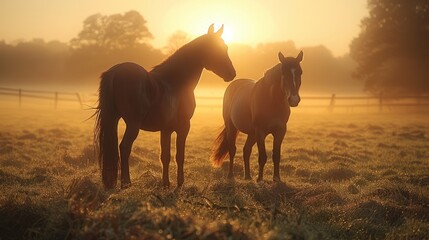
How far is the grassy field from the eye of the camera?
10.7 ft

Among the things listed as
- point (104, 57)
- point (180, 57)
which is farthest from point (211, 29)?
point (104, 57)

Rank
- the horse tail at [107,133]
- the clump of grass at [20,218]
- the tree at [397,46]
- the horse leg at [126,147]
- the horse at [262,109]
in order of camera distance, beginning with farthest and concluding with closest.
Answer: the tree at [397,46]
the horse at [262,109]
the horse leg at [126,147]
the horse tail at [107,133]
the clump of grass at [20,218]

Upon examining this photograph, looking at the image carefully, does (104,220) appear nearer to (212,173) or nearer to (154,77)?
(154,77)

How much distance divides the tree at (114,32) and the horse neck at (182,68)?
4943cm

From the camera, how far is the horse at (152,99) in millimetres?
5562

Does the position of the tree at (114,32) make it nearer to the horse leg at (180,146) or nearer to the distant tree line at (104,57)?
the distant tree line at (104,57)

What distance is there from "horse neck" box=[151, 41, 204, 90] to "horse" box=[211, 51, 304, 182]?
53.8 inches

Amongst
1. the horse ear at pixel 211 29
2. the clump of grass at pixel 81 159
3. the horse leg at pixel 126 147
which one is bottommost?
the clump of grass at pixel 81 159

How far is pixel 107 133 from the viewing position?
5555 mm

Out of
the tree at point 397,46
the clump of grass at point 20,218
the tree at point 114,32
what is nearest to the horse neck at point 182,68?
the clump of grass at point 20,218

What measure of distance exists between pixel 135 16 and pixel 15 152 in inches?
1934

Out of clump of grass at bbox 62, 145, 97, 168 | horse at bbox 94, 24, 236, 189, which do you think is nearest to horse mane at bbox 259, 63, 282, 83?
horse at bbox 94, 24, 236, 189

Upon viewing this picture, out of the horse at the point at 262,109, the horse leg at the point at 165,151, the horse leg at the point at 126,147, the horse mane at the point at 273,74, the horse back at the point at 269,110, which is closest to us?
the horse leg at the point at 126,147

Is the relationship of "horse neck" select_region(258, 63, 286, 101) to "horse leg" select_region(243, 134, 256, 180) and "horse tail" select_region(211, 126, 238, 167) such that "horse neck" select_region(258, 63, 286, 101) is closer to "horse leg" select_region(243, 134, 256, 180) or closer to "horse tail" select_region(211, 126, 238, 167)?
"horse leg" select_region(243, 134, 256, 180)
